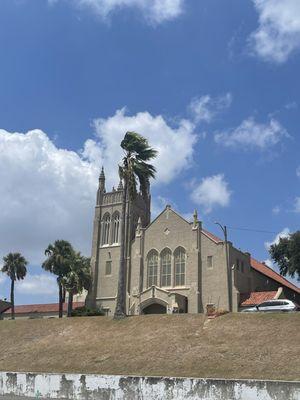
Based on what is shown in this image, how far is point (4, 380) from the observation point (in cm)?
2547

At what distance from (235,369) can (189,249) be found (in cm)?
3309

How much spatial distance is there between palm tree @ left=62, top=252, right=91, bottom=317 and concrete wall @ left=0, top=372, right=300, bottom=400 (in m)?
33.0

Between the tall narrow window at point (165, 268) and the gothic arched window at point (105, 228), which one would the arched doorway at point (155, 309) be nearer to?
the tall narrow window at point (165, 268)

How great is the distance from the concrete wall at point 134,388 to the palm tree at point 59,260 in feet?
113

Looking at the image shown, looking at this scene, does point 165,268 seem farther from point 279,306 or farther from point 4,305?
point 4,305

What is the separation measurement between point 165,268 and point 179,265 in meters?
1.78

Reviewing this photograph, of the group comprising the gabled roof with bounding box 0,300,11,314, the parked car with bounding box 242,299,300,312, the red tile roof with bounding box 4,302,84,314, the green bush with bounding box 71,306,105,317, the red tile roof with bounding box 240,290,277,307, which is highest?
the gabled roof with bounding box 0,300,11,314

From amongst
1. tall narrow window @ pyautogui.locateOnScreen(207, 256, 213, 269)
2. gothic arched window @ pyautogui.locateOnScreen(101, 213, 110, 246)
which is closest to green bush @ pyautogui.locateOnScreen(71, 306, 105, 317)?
gothic arched window @ pyautogui.locateOnScreen(101, 213, 110, 246)

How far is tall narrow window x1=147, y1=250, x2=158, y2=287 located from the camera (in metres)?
58.3

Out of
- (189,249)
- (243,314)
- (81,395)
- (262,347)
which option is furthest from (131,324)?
Answer: (189,249)

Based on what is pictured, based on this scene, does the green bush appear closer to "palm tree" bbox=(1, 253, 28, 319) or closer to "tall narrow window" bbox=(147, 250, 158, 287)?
"tall narrow window" bbox=(147, 250, 158, 287)

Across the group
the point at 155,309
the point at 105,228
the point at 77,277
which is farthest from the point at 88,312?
the point at 105,228

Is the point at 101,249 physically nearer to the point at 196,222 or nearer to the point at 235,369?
the point at 196,222

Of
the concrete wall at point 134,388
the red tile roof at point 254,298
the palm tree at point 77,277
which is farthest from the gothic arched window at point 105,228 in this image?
the concrete wall at point 134,388
